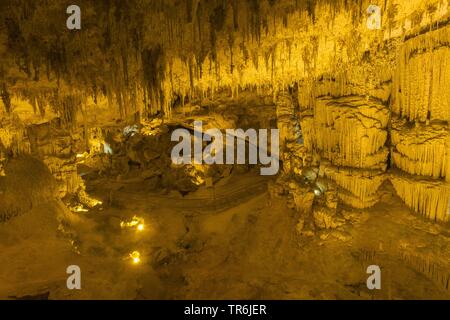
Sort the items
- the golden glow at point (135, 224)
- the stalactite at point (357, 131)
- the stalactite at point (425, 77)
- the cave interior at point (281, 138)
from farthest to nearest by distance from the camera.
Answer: the golden glow at point (135, 224), the stalactite at point (357, 131), the cave interior at point (281, 138), the stalactite at point (425, 77)

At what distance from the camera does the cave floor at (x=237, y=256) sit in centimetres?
664

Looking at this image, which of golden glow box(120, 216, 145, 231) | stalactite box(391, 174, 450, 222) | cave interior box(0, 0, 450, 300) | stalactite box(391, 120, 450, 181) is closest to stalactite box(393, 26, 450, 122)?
cave interior box(0, 0, 450, 300)

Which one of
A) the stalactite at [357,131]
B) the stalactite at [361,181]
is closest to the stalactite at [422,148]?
the stalactite at [357,131]

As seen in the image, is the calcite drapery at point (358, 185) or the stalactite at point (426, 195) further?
the calcite drapery at point (358, 185)

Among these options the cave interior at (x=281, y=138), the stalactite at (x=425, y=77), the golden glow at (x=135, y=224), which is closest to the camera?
the stalactite at (x=425, y=77)

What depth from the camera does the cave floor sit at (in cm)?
664

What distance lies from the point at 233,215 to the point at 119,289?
4.24 metres

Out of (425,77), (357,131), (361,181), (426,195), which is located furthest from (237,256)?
(425,77)

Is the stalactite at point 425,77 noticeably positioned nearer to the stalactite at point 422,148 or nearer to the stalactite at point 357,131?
the stalactite at point 422,148

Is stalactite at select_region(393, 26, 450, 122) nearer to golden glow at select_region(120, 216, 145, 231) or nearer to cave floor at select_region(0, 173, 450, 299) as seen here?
cave floor at select_region(0, 173, 450, 299)

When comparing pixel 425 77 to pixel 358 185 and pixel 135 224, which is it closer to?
pixel 358 185

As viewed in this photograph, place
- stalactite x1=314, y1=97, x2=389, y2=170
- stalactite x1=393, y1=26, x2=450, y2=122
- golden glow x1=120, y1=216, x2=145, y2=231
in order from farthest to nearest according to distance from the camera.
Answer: golden glow x1=120, y1=216, x2=145, y2=231, stalactite x1=314, y1=97, x2=389, y2=170, stalactite x1=393, y1=26, x2=450, y2=122

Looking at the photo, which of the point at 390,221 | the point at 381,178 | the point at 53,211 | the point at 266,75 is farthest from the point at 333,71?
the point at 53,211

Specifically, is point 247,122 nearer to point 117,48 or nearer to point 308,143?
point 308,143
